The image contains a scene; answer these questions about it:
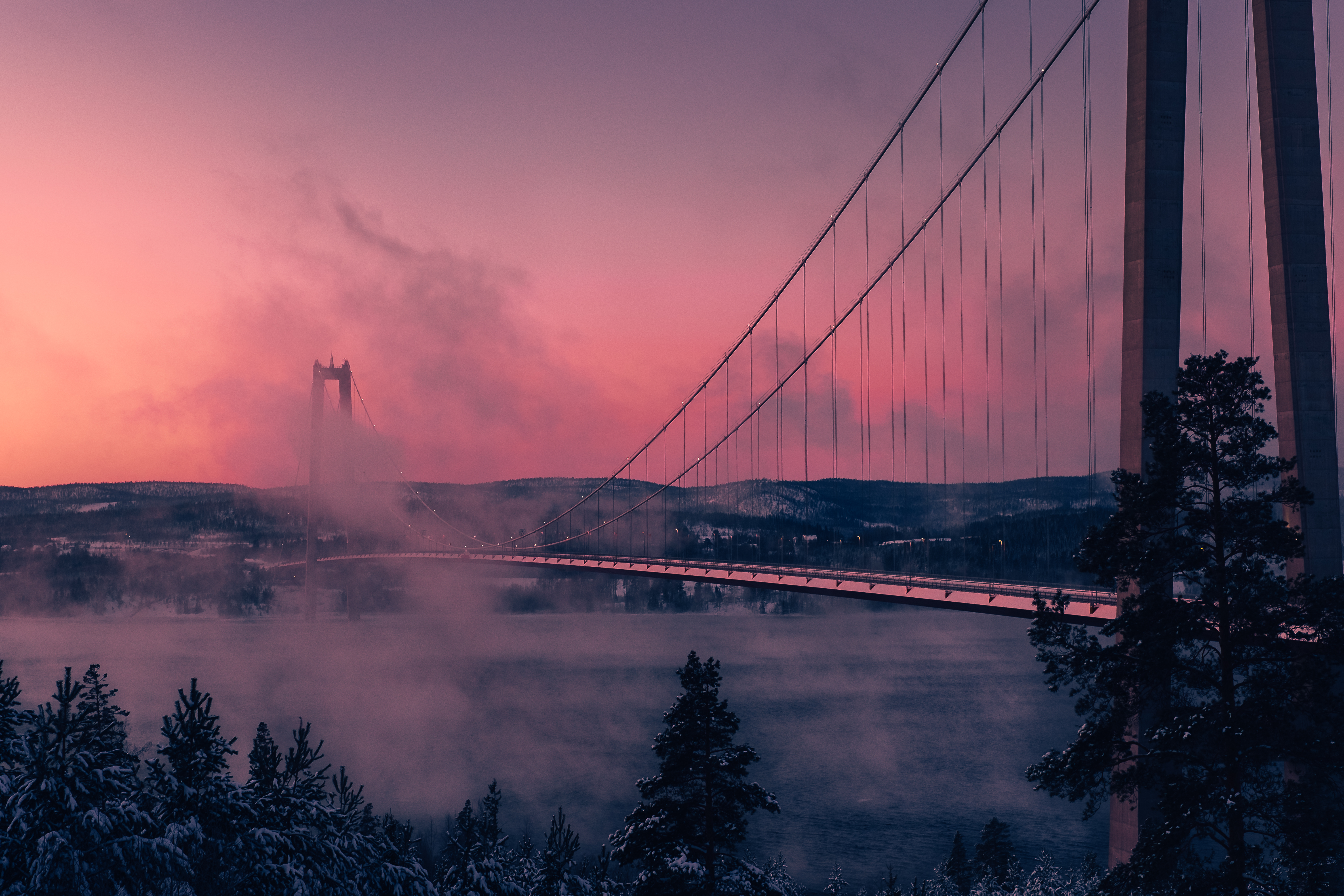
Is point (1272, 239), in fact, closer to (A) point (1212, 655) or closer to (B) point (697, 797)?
(A) point (1212, 655)

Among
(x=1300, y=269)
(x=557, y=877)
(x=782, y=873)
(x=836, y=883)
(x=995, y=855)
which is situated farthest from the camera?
(x=995, y=855)

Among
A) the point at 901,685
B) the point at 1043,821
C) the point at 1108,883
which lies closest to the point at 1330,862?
the point at 1108,883

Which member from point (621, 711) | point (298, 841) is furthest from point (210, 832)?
point (621, 711)

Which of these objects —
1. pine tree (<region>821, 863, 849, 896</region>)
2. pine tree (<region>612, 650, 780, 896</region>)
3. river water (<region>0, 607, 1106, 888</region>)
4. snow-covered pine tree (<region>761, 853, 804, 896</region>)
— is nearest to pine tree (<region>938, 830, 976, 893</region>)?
river water (<region>0, 607, 1106, 888</region>)

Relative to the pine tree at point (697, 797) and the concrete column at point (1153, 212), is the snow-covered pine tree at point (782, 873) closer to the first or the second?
the pine tree at point (697, 797)

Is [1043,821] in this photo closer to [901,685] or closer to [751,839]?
[751,839]
